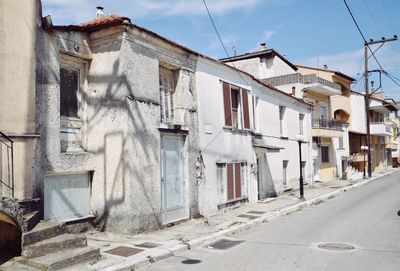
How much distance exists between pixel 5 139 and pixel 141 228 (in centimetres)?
396

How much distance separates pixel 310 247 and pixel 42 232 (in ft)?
18.5

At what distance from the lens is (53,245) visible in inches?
284

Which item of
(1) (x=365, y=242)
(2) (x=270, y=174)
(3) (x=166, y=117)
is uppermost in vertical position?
(3) (x=166, y=117)

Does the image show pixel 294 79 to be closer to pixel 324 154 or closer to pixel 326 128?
pixel 326 128

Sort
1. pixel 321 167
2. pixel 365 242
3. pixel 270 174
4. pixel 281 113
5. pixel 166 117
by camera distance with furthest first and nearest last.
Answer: pixel 321 167 < pixel 281 113 < pixel 270 174 < pixel 166 117 < pixel 365 242

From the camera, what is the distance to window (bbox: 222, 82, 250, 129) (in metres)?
14.9

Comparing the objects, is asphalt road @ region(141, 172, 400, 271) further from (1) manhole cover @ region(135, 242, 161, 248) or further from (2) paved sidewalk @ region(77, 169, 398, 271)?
(1) manhole cover @ region(135, 242, 161, 248)

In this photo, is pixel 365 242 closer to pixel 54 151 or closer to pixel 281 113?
pixel 54 151

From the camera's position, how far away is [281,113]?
21.2 metres

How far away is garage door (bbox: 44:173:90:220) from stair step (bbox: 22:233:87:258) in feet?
4.86

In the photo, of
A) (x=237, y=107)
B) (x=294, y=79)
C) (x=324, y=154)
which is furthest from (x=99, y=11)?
(x=324, y=154)

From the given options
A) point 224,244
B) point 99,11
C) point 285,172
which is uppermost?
point 99,11

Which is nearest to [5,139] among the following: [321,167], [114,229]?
[114,229]

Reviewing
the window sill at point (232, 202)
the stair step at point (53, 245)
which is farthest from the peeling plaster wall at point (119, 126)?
the window sill at point (232, 202)
